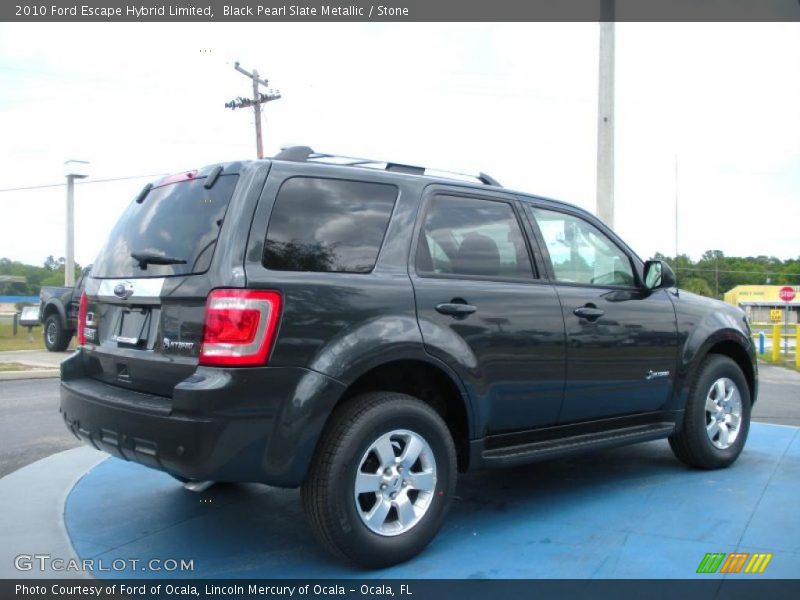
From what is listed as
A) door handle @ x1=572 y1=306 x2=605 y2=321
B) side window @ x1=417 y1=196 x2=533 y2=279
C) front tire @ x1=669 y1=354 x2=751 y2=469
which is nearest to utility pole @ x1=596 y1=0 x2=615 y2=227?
front tire @ x1=669 y1=354 x2=751 y2=469

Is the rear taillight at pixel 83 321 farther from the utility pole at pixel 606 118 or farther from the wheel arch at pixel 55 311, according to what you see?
the wheel arch at pixel 55 311

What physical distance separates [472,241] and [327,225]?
957 millimetres

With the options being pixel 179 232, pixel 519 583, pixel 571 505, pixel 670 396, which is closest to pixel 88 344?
pixel 179 232

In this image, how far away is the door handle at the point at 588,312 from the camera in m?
4.40

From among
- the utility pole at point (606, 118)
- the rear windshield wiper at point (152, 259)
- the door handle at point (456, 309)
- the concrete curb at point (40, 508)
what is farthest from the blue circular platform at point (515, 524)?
the utility pole at point (606, 118)

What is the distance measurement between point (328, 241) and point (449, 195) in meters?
0.92

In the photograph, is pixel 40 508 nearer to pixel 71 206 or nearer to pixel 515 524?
pixel 515 524

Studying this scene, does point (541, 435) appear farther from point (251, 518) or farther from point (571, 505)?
point (251, 518)

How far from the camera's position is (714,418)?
5.30m

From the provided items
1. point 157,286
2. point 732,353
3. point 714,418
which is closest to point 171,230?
point 157,286

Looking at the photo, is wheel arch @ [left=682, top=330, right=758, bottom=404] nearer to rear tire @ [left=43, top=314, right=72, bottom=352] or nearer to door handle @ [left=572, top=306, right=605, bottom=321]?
door handle @ [left=572, top=306, right=605, bottom=321]

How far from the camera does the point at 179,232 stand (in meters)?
3.63

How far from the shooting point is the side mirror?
4918 mm

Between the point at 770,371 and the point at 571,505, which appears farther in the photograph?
the point at 770,371
